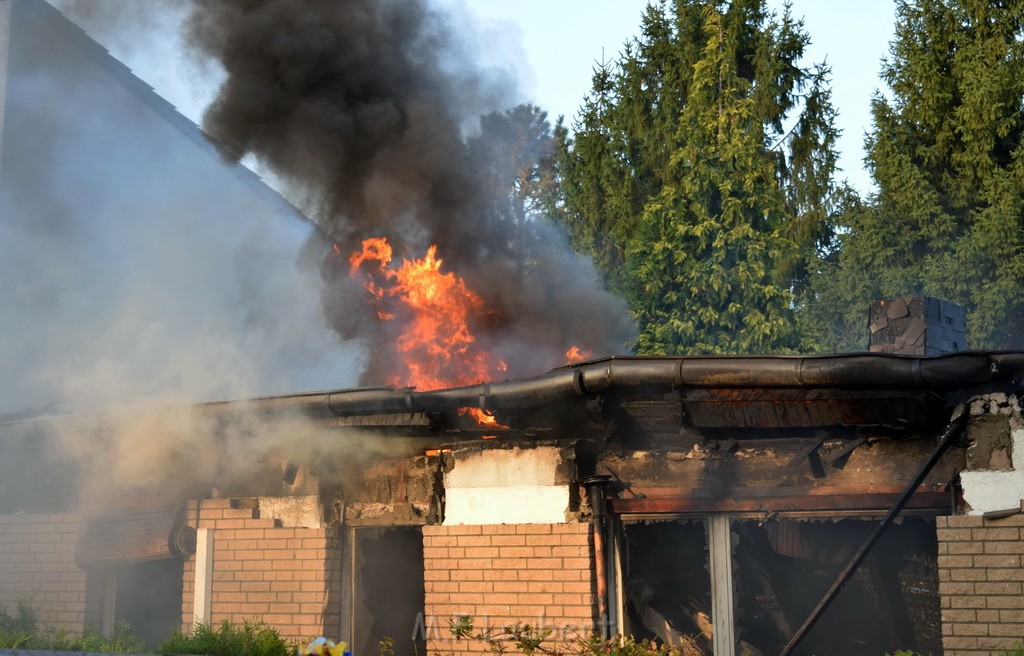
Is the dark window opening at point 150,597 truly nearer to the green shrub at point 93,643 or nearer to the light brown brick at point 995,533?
the green shrub at point 93,643

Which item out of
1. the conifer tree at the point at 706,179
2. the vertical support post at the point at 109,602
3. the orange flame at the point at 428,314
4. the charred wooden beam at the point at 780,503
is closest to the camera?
the charred wooden beam at the point at 780,503

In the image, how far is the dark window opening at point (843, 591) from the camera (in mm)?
8852

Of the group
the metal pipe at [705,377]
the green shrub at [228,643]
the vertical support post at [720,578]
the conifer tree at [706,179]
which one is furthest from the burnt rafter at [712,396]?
the conifer tree at [706,179]

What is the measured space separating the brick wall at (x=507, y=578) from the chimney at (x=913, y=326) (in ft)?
11.4

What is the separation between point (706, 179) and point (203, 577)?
A: 1593cm

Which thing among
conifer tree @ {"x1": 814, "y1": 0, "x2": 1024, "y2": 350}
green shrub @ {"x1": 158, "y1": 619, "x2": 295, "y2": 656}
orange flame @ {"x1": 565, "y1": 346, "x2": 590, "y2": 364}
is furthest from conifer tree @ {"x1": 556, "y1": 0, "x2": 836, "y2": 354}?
green shrub @ {"x1": 158, "y1": 619, "x2": 295, "y2": 656}

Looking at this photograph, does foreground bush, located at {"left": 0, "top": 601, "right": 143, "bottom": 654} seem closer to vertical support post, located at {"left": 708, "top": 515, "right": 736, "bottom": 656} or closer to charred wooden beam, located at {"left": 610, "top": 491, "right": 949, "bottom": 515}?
charred wooden beam, located at {"left": 610, "top": 491, "right": 949, "bottom": 515}

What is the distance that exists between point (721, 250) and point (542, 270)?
9.87 m

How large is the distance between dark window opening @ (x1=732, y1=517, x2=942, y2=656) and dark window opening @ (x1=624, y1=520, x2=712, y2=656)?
0.36 m

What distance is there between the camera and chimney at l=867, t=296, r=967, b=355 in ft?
32.0

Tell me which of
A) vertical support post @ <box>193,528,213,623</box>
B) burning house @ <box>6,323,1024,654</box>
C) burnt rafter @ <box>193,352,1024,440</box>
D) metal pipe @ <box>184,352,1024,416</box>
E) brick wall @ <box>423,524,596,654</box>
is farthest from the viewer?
vertical support post @ <box>193,528,213,623</box>

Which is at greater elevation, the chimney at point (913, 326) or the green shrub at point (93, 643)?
the chimney at point (913, 326)

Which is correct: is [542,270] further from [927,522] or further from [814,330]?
[814,330]

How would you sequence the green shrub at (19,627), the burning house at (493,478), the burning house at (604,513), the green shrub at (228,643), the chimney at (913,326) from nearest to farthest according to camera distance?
the burning house at (604,513) → the burning house at (493,478) → the green shrub at (228,643) → the green shrub at (19,627) → the chimney at (913,326)
